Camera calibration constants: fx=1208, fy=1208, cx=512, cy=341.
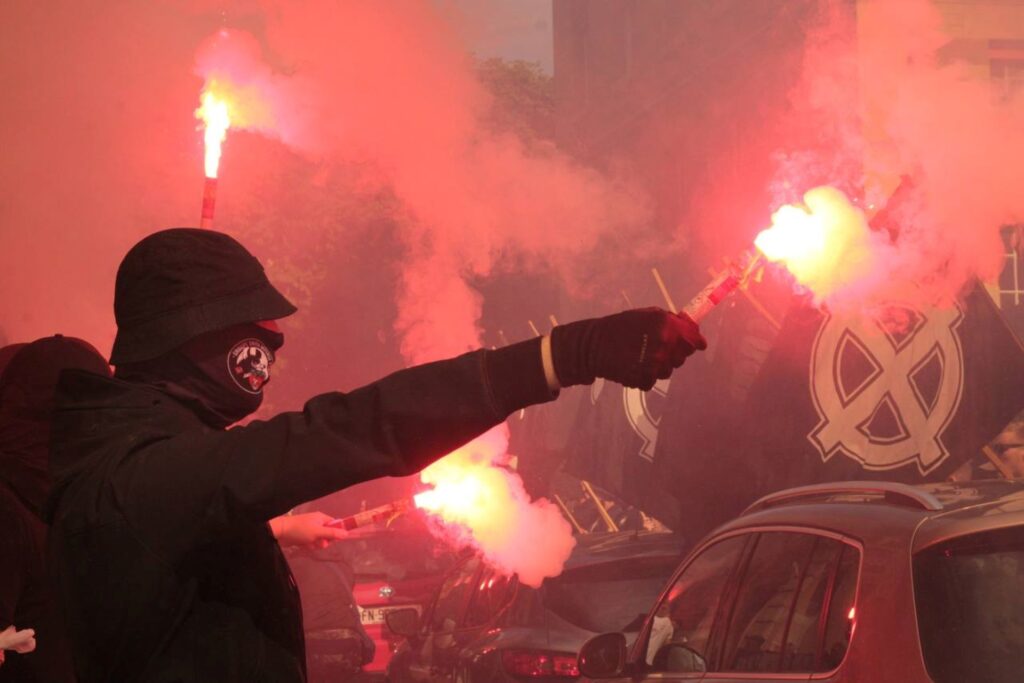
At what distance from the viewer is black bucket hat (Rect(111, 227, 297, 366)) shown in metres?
2.23

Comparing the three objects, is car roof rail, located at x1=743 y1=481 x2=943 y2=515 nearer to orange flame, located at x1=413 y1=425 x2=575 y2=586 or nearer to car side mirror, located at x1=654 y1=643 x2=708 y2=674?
car side mirror, located at x1=654 y1=643 x2=708 y2=674

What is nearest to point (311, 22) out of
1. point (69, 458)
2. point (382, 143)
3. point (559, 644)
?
point (382, 143)

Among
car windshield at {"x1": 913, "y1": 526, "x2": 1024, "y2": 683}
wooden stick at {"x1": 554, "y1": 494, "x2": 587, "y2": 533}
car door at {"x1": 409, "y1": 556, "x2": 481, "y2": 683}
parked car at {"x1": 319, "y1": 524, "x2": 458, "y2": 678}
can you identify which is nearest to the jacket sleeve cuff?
car windshield at {"x1": 913, "y1": 526, "x2": 1024, "y2": 683}

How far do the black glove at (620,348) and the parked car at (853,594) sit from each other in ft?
4.00

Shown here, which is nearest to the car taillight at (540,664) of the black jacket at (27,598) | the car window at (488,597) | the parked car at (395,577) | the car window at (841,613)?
the car window at (488,597)

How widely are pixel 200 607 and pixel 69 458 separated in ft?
1.20

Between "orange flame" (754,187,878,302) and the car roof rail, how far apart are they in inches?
30.4

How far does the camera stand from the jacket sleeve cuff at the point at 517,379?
6.34 ft

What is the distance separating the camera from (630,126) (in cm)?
1453

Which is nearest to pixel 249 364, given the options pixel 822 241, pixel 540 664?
pixel 822 241

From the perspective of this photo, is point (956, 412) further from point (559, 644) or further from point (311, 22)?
point (311, 22)

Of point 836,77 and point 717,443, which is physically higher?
point 836,77

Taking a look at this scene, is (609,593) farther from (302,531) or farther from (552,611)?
(302,531)

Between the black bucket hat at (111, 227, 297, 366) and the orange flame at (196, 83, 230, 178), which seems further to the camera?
the orange flame at (196, 83, 230, 178)
